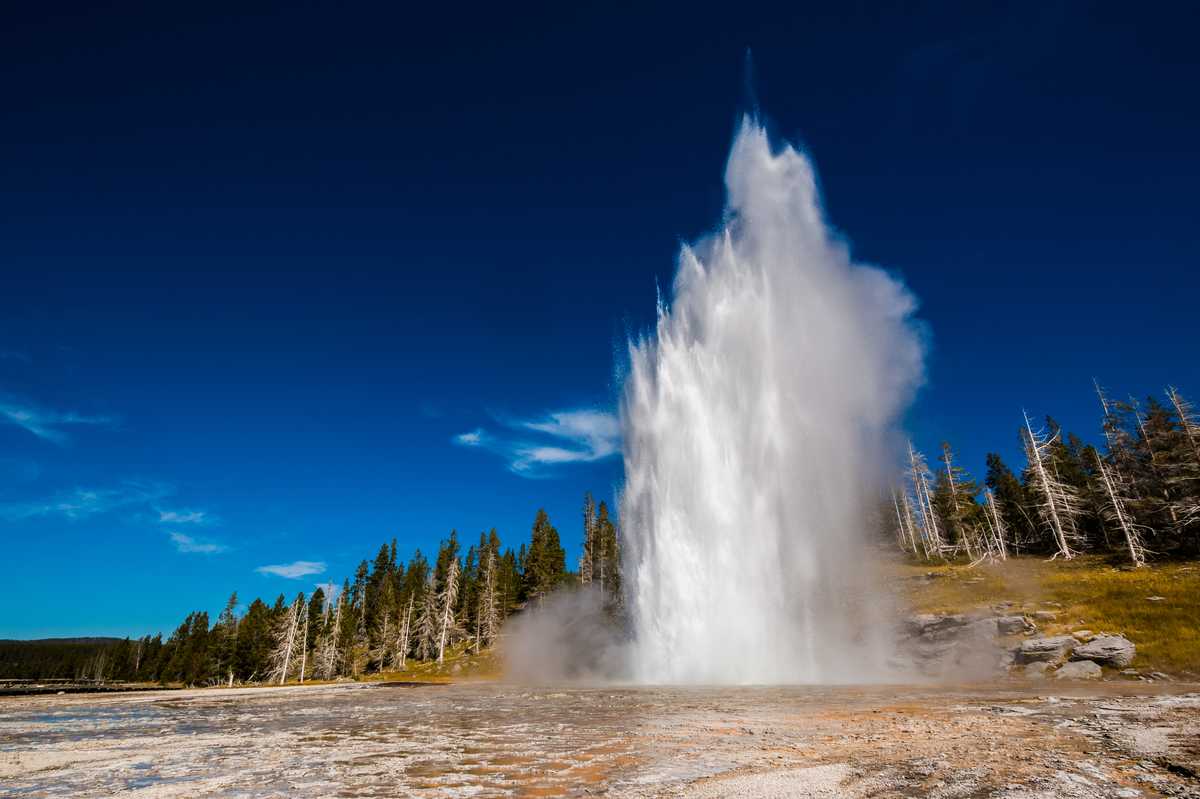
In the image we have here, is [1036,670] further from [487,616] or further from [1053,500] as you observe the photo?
[487,616]

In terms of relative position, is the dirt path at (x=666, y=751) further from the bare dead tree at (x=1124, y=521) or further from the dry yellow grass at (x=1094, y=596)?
the bare dead tree at (x=1124, y=521)

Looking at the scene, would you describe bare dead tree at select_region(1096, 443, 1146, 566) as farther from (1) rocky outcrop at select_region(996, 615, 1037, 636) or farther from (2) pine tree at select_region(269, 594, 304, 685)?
(2) pine tree at select_region(269, 594, 304, 685)

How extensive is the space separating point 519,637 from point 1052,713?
58965mm

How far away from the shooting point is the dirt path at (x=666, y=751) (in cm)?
799

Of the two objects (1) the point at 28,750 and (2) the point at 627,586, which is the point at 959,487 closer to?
(2) the point at 627,586

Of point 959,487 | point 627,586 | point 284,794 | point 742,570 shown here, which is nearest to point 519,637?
point 627,586

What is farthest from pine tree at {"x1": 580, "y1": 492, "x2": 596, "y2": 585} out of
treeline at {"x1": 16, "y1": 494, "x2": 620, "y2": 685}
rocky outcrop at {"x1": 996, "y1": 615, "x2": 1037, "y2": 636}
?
rocky outcrop at {"x1": 996, "y1": 615, "x2": 1037, "y2": 636}

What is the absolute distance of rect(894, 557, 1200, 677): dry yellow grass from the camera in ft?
90.7

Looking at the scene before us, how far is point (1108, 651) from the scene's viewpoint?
27.6 m

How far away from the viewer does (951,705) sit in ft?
55.5

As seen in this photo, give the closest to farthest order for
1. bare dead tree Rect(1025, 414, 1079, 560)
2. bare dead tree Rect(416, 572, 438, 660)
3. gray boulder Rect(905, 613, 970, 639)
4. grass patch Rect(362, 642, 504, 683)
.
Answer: gray boulder Rect(905, 613, 970, 639), bare dead tree Rect(1025, 414, 1079, 560), grass patch Rect(362, 642, 504, 683), bare dead tree Rect(416, 572, 438, 660)

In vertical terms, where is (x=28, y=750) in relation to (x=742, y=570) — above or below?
below

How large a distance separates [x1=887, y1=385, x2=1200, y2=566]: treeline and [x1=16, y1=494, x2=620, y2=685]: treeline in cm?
4033

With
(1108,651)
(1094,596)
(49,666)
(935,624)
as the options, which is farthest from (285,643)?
(49,666)
